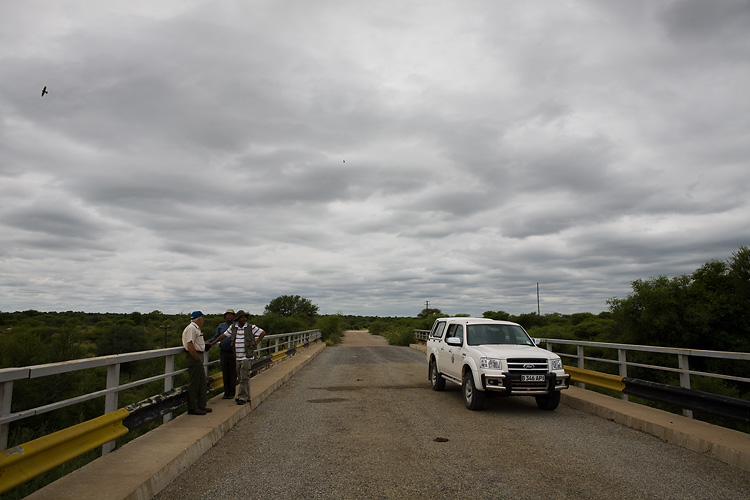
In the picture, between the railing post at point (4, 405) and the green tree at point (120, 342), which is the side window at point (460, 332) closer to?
the railing post at point (4, 405)

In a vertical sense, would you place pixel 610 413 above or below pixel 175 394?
below

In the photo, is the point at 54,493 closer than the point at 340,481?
Yes

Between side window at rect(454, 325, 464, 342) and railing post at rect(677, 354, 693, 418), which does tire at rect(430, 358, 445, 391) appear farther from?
railing post at rect(677, 354, 693, 418)

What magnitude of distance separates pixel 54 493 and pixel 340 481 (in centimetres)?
277

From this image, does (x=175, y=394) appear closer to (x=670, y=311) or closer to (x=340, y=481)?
(x=340, y=481)

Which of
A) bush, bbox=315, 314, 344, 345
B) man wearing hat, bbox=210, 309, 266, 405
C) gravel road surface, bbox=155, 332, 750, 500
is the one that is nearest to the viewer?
gravel road surface, bbox=155, 332, 750, 500

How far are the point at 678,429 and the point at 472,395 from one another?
12.0 feet

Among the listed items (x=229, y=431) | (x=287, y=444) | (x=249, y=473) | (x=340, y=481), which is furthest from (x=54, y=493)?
(x=229, y=431)

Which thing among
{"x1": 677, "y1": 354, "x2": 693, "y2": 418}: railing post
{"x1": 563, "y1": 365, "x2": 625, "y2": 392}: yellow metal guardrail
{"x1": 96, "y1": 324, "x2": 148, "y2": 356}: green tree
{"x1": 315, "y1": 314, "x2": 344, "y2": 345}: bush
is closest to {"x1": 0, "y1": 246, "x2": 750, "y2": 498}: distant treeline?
{"x1": 96, "y1": 324, "x2": 148, "y2": 356}: green tree

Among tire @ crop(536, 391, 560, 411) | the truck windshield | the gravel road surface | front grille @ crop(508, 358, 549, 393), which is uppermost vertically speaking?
the truck windshield

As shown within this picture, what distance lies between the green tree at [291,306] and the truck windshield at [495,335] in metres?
57.5

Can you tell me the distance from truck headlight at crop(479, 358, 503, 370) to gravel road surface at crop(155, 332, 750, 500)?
0.93 m

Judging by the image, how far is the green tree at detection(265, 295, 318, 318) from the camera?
6794 cm

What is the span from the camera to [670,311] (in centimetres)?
2617
